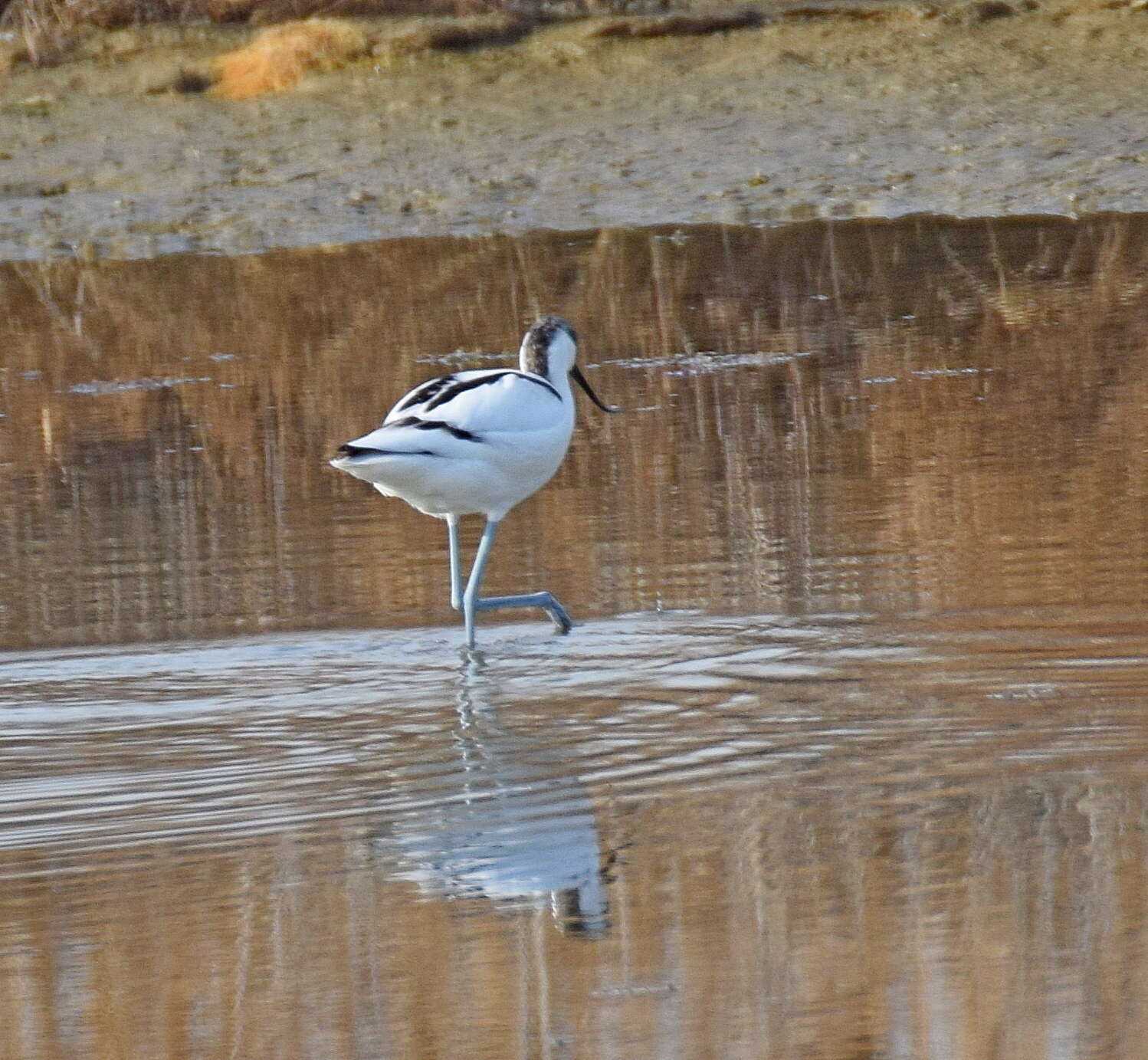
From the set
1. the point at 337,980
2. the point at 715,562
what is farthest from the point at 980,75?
the point at 337,980

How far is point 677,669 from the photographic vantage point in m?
5.48

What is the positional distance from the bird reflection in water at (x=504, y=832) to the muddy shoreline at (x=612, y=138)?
361 inches

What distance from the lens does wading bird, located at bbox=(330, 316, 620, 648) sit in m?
5.79

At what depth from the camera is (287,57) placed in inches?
669

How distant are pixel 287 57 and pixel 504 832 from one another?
13.3 metres

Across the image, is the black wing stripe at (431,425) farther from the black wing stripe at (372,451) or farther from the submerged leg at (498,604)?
the submerged leg at (498,604)

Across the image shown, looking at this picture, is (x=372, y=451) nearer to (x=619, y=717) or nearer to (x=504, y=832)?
(x=619, y=717)

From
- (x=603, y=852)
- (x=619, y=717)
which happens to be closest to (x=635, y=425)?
(x=619, y=717)

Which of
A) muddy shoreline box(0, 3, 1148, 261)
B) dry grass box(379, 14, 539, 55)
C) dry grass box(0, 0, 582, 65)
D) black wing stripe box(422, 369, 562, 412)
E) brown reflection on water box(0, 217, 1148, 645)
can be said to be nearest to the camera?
black wing stripe box(422, 369, 562, 412)

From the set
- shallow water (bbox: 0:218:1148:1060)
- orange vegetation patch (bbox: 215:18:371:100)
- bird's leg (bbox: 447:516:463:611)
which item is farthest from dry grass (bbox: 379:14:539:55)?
bird's leg (bbox: 447:516:463:611)

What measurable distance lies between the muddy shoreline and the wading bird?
7728 mm

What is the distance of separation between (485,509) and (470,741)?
131 centimetres

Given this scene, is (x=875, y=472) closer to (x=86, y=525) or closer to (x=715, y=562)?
(x=715, y=562)

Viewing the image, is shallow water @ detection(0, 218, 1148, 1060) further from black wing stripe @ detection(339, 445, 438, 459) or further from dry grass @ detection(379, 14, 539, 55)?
dry grass @ detection(379, 14, 539, 55)
